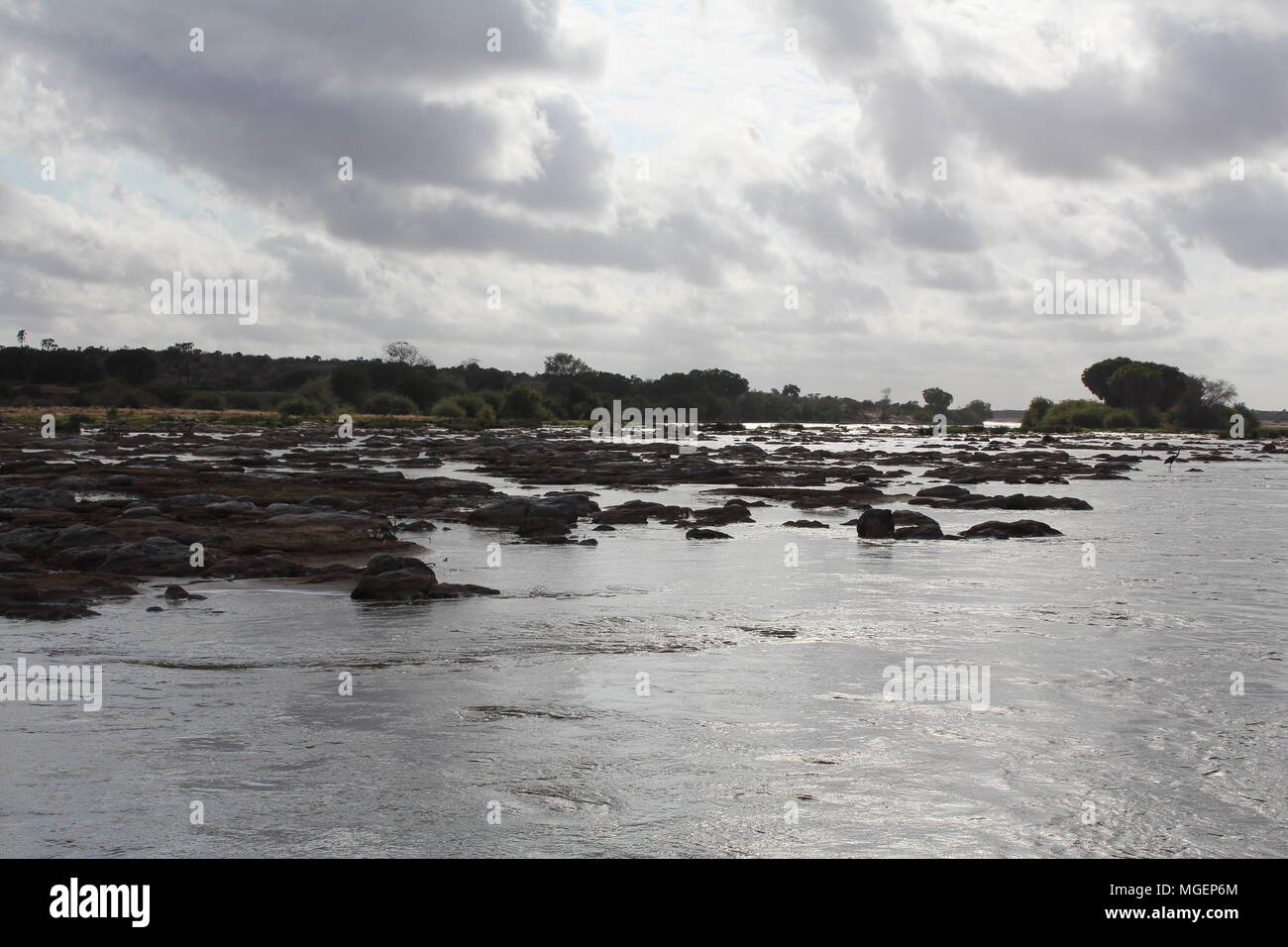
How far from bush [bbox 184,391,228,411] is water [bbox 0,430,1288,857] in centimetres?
10533

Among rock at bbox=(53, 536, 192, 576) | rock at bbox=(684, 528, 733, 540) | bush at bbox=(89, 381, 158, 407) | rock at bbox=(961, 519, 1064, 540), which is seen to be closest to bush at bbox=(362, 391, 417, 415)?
bush at bbox=(89, 381, 158, 407)

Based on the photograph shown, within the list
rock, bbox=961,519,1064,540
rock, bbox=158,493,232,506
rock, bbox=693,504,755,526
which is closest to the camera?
rock, bbox=961,519,1064,540

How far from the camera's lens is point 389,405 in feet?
375

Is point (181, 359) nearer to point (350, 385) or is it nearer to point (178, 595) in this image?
point (350, 385)

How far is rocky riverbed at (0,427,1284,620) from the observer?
14602mm

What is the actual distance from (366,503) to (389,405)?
9219 centimetres

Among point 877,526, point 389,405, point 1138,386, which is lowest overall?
point 877,526

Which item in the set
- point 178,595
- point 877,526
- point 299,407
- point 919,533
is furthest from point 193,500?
point 299,407

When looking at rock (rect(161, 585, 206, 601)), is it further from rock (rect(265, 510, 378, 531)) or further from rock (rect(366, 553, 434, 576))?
rock (rect(265, 510, 378, 531))

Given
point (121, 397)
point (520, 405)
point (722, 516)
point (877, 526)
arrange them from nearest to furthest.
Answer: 1. point (877, 526)
2. point (722, 516)
3. point (520, 405)
4. point (121, 397)

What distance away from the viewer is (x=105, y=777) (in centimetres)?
658
